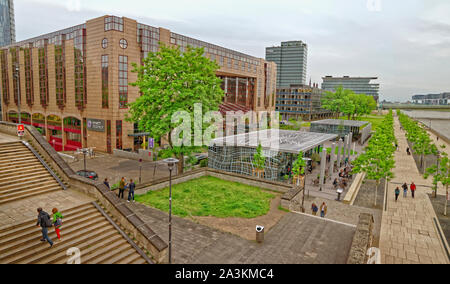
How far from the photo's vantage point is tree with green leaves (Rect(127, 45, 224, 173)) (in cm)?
2308

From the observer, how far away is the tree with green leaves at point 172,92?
23078 mm

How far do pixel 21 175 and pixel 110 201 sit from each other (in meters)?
6.08

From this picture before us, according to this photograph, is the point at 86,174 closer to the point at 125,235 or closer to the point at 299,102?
the point at 125,235

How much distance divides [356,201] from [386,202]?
2.53m

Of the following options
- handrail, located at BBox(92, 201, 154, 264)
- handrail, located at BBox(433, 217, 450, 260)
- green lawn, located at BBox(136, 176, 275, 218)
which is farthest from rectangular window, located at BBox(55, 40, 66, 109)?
handrail, located at BBox(433, 217, 450, 260)

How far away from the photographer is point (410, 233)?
18578mm

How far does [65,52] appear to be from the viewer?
166ft

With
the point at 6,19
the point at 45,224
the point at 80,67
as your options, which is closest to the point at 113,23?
the point at 80,67

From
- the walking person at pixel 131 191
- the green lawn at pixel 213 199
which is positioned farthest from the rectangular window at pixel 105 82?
the walking person at pixel 131 191

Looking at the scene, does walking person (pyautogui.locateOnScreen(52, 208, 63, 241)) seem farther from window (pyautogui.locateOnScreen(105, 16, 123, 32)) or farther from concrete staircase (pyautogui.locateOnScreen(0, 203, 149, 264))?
window (pyautogui.locateOnScreen(105, 16, 123, 32))

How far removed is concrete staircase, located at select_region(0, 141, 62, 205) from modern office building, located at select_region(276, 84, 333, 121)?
388ft

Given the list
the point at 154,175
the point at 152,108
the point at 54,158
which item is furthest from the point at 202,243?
the point at 154,175

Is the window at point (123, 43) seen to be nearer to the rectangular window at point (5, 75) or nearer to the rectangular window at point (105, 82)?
the rectangular window at point (105, 82)

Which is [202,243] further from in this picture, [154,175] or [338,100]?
[338,100]
